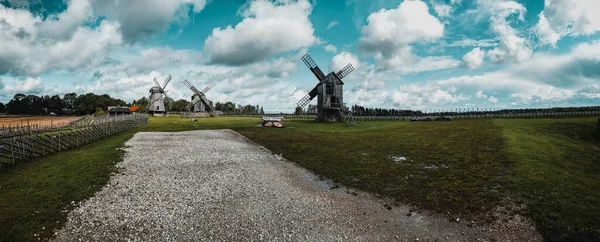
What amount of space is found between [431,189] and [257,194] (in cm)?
878

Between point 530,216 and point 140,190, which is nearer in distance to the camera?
point 530,216

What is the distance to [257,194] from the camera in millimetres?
14867

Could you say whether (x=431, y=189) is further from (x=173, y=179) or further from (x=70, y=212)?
(x=70, y=212)

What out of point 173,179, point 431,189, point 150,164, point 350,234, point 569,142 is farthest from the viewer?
point 569,142

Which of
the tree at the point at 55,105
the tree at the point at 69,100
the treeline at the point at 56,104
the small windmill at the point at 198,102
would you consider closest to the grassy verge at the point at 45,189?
the small windmill at the point at 198,102

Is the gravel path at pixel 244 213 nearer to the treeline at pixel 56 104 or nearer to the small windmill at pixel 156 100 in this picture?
the small windmill at pixel 156 100

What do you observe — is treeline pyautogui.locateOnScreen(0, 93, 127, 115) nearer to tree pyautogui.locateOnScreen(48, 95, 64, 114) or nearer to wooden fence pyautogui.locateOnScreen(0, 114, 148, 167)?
tree pyautogui.locateOnScreen(48, 95, 64, 114)

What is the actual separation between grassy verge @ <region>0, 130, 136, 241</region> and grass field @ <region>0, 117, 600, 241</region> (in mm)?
35

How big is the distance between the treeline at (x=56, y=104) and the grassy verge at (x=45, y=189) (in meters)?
135

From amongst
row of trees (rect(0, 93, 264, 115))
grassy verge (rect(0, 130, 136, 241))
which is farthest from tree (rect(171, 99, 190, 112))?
grassy verge (rect(0, 130, 136, 241))

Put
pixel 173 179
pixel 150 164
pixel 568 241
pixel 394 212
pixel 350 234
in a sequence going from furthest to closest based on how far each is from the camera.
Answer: pixel 150 164 → pixel 173 179 → pixel 394 212 → pixel 350 234 → pixel 568 241

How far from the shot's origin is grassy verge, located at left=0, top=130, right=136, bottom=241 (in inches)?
414

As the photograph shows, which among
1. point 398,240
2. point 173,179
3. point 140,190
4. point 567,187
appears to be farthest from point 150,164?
point 567,187

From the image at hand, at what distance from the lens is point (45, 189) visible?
1410 centimetres
